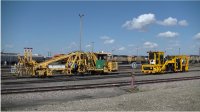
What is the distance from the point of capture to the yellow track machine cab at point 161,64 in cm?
3544

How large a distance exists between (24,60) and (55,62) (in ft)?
12.0

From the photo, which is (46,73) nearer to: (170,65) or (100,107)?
(170,65)

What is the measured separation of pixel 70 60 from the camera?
111 feet

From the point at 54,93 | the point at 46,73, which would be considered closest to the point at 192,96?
the point at 54,93

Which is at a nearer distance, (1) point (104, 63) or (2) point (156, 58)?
(1) point (104, 63)

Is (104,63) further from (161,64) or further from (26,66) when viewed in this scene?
(26,66)

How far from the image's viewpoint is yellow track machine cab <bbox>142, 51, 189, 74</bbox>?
35438mm

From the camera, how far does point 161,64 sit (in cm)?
3603

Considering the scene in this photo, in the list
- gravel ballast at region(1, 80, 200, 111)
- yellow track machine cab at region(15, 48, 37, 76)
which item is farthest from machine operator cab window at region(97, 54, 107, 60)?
gravel ballast at region(1, 80, 200, 111)

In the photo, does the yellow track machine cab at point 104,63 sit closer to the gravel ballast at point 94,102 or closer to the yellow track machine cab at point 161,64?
the yellow track machine cab at point 161,64

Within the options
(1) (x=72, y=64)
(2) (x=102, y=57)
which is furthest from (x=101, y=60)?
(1) (x=72, y=64)

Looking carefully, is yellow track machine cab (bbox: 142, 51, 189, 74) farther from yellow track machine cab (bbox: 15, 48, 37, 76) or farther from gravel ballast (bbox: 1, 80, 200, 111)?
gravel ballast (bbox: 1, 80, 200, 111)

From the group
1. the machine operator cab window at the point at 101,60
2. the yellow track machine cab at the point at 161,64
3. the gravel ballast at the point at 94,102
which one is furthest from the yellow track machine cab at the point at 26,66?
the gravel ballast at the point at 94,102

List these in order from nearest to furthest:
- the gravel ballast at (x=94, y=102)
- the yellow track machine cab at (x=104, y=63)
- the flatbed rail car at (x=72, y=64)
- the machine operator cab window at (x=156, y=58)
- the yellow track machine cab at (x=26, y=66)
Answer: the gravel ballast at (x=94, y=102) → the flatbed rail car at (x=72, y=64) → the yellow track machine cab at (x=26, y=66) → the yellow track machine cab at (x=104, y=63) → the machine operator cab window at (x=156, y=58)
